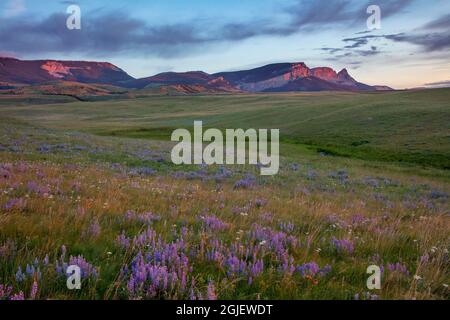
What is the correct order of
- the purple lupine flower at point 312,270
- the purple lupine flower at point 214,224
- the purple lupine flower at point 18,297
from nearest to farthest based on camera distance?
the purple lupine flower at point 18,297
the purple lupine flower at point 312,270
the purple lupine flower at point 214,224

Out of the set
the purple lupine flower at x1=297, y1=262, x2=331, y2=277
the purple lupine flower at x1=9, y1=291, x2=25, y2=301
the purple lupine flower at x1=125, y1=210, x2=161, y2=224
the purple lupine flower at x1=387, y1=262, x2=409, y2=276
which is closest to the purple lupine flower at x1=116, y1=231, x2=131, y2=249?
the purple lupine flower at x1=125, y1=210, x2=161, y2=224

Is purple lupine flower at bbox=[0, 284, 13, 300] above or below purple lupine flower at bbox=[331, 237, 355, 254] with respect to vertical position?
above

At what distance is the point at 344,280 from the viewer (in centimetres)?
372

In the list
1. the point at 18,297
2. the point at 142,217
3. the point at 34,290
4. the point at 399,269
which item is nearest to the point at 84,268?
the point at 34,290

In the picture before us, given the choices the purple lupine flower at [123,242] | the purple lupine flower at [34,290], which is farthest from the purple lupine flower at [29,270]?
the purple lupine flower at [123,242]

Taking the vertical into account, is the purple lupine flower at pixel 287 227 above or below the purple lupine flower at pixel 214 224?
below

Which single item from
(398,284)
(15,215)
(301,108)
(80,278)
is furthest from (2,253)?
(301,108)

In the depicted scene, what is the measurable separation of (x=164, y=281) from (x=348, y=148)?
45.4 m

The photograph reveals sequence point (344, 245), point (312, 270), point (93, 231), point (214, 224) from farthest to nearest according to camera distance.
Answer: point (214, 224) < point (344, 245) < point (93, 231) < point (312, 270)

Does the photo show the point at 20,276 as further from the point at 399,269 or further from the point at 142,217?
the point at 399,269

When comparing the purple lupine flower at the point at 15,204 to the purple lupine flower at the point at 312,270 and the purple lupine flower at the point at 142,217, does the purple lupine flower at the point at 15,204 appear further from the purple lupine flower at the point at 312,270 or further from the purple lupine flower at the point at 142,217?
the purple lupine flower at the point at 312,270

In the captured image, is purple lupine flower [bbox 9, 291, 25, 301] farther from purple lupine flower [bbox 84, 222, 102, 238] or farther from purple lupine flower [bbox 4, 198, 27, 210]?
purple lupine flower [bbox 4, 198, 27, 210]
